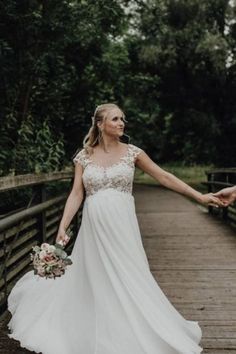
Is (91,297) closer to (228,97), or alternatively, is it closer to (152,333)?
(152,333)

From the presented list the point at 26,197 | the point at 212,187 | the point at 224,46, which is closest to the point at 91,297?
the point at 26,197

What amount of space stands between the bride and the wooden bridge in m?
0.56

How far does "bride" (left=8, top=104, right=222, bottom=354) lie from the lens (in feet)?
13.2

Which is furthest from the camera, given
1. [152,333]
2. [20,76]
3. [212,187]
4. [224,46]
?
[224,46]

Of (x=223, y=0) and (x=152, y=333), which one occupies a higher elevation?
(x=223, y=0)

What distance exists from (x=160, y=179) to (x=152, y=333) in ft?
3.94

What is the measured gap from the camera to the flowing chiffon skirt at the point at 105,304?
13.1ft

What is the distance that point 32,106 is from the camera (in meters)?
12.8

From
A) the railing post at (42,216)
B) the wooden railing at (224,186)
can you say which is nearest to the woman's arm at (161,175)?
the railing post at (42,216)

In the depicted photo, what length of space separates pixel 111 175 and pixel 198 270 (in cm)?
404

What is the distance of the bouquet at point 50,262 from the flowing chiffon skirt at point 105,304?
0.91 feet

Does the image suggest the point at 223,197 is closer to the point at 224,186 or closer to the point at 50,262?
the point at 50,262

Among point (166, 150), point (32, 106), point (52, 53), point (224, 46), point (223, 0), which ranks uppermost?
point (223, 0)

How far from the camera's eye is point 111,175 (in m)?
4.32
